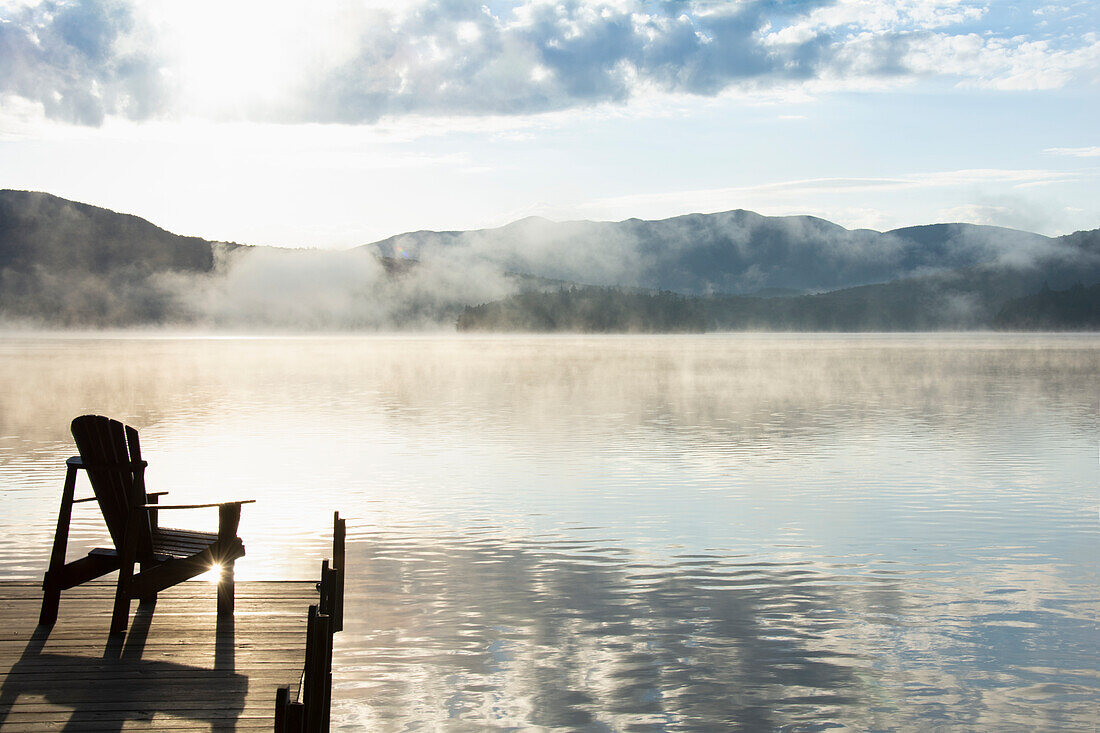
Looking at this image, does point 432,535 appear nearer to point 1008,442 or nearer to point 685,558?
point 685,558

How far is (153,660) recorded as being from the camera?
862cm

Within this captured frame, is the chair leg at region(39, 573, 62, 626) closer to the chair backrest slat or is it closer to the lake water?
the chair backrest slat

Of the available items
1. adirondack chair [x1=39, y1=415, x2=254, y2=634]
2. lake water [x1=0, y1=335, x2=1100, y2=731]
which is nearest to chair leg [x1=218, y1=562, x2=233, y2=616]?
adirondack chair [x1=39, y1=415, x2=254, y2=634]

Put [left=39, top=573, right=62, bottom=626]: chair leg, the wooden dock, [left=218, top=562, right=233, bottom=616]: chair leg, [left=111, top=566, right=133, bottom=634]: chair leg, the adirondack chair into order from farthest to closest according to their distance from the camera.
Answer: [left=218, top=562, right=233, bottom=616]: chair leg, [left=39, top=573, right=62, bottom=626]: chair leg, the adirondack chair, [left=111, top=566, right=133, bottom=634]: chair leg, the wooden dock

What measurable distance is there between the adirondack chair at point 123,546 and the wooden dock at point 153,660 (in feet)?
1.07

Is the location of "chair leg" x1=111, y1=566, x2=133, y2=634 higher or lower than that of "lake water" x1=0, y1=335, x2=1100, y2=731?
higher

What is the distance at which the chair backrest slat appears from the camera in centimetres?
958

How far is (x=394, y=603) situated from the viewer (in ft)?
41.3

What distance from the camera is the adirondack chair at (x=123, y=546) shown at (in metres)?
9.36

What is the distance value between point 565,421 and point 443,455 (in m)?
9.53

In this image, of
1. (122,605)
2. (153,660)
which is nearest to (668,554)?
(122,605)

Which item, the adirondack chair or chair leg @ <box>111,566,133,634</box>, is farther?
the adirondack chair

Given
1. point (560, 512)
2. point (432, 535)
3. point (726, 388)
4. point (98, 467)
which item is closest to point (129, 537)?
point (98, 467)

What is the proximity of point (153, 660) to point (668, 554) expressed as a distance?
8069 mm
